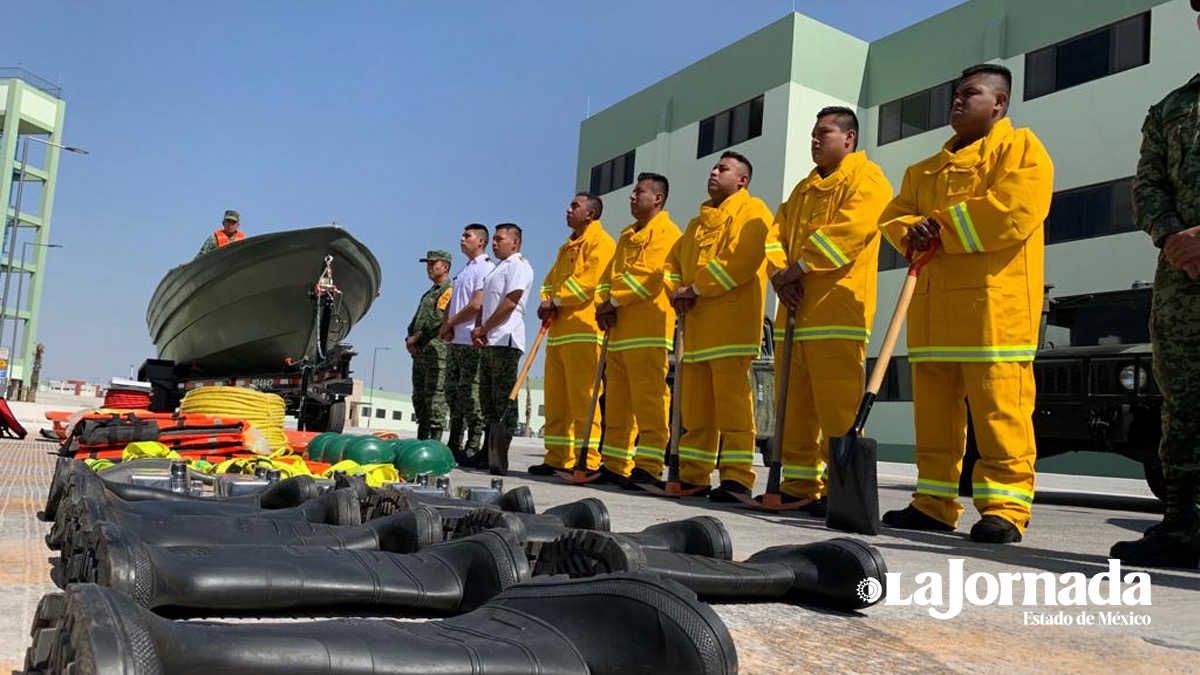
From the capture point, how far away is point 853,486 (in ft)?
14.1

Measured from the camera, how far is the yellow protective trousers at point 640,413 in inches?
274

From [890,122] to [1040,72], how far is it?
398cm

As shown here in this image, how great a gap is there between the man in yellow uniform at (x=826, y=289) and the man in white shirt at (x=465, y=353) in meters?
3.79

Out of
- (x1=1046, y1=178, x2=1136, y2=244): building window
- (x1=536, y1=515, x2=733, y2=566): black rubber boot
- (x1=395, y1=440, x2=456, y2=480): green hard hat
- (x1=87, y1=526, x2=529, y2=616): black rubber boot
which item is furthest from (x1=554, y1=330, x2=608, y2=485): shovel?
(x1=1046, y1=178, x2=1136, y2=244): building window

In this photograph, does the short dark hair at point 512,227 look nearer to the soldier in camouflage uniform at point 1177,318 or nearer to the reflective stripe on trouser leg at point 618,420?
the reflective stripe on trouser leg at point 618,420

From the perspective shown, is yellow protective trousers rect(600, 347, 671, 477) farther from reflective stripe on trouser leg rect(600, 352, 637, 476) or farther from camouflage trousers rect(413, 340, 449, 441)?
camouflage trousers rect(413, 340, 449, 441)

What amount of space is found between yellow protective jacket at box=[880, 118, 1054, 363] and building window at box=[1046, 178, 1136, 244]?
568 inches

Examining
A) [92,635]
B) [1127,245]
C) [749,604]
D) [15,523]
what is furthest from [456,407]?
[1127,245]

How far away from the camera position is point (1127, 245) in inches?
684

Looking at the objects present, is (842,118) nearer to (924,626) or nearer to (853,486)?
(853,486)

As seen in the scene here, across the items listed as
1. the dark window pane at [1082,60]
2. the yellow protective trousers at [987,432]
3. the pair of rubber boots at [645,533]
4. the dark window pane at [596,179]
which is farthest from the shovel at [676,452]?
the dark window pane at [596,179]

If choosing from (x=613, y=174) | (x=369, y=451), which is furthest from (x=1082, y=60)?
(x=369, y=451)

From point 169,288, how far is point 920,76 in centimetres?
1625

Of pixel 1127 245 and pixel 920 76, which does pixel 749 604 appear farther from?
pixel 920 76
